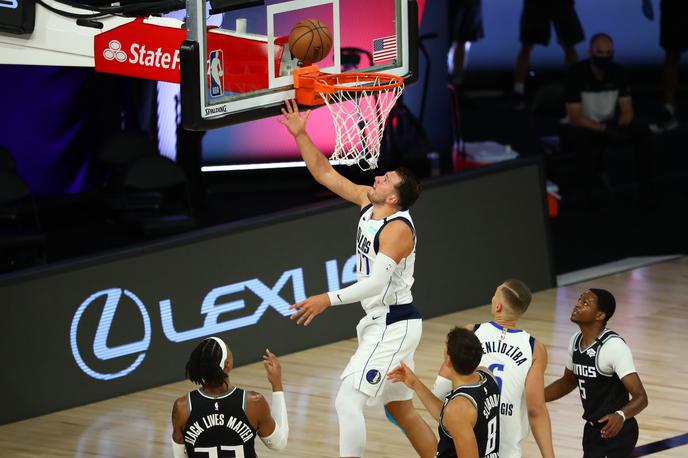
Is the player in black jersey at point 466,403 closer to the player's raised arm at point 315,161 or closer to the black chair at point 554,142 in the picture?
the player's raised arm at point 315,161

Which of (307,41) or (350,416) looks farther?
(307,41)

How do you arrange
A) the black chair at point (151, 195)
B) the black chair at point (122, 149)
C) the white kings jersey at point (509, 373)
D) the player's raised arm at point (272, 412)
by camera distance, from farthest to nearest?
the black chair at point (122, 149), the black chair at point (151, 195), the white kings jersey at point (509, 373), the player's raised arm at point (272, 412)

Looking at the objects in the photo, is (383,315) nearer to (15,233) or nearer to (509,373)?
(509,373)

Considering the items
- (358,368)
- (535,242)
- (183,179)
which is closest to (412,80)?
(358,368)

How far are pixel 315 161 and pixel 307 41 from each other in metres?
0.71

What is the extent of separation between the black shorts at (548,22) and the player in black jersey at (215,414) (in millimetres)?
11927

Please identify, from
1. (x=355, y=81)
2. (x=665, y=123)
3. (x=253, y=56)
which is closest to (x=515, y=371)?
(x=355, y=81)

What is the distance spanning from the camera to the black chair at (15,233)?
11.5 metres

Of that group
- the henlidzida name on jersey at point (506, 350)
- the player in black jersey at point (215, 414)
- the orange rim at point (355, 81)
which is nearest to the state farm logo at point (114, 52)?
the orange rim at point (355, 81)

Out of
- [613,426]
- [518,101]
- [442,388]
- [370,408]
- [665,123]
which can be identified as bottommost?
[370,408]

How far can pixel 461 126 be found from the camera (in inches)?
652

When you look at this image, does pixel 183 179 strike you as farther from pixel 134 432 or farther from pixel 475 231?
pixel 134 432

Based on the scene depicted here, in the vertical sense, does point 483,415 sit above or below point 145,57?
below

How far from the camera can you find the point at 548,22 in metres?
17.2
